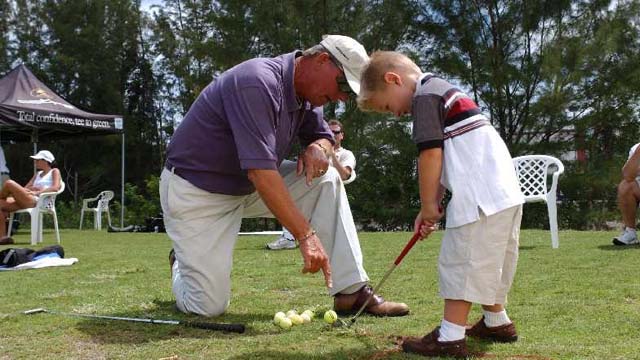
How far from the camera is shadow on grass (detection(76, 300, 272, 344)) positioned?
8.95ft

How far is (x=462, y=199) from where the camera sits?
7.48 ft

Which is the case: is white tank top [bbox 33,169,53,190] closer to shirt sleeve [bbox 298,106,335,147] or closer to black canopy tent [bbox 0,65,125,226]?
black canopy tent [bbox 0,65,125,226]

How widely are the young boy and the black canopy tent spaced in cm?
977

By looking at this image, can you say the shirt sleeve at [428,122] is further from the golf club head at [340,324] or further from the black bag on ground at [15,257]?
the black bag on ground at [15,257]

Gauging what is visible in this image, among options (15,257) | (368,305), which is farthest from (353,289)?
(15,257)

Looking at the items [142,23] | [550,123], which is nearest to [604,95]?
[550,123]

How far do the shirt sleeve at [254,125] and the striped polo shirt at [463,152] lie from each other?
62 centimetres

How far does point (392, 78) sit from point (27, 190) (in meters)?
7.59

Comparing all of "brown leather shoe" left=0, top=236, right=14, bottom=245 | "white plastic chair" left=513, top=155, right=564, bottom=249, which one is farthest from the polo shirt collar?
"brown leather shoe" left=0, top=236, right=14, bottom=245

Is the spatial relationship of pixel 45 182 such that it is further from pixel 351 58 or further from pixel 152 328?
pixel 351 58

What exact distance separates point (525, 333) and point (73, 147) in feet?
74.4

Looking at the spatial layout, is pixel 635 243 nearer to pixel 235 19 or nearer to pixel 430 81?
pixel 430 81

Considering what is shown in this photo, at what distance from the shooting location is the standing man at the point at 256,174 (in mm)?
2684

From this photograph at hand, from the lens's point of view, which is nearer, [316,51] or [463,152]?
[463,152]
